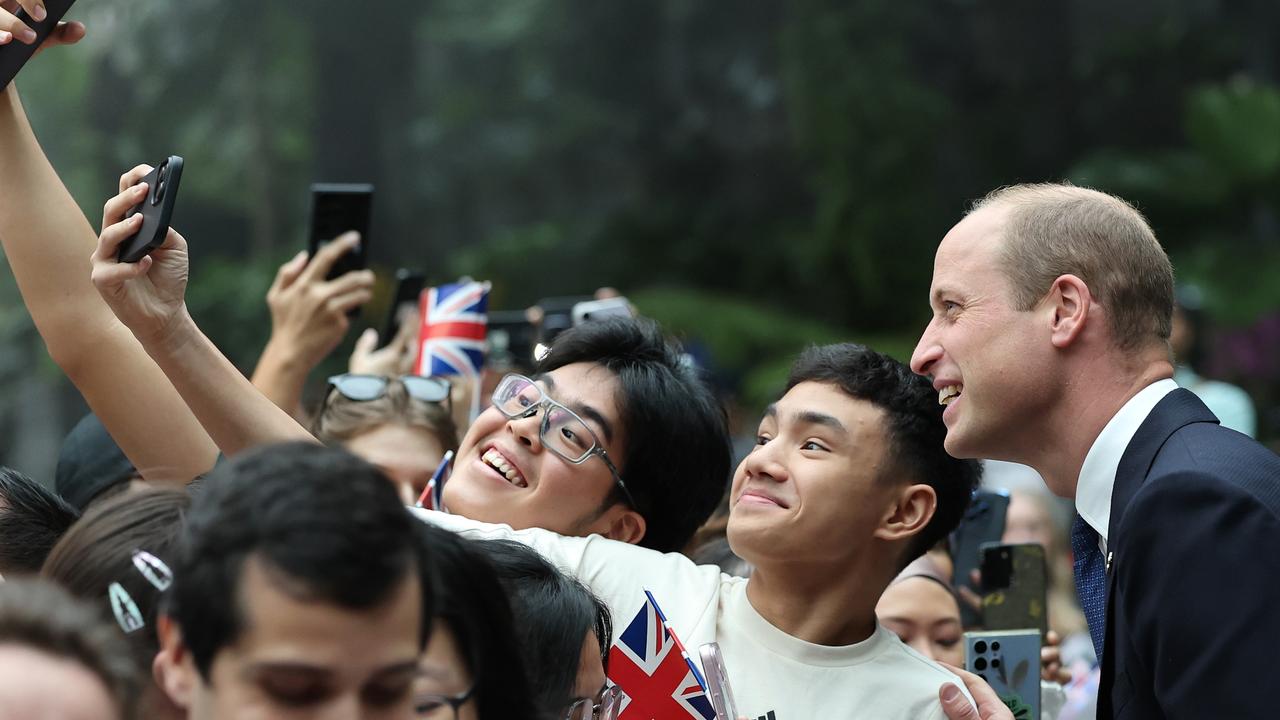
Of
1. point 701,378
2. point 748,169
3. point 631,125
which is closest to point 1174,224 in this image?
point 748,169

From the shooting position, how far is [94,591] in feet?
6.02

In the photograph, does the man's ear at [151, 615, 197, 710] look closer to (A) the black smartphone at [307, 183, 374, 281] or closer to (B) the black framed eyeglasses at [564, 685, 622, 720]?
(B) the black framed eyeglasses at [564, 685, 622, 720]

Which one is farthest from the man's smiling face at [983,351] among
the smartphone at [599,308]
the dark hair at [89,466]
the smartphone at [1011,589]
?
the dark hair at [89,466]

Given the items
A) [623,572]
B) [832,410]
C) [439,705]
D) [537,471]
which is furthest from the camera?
[537,471]

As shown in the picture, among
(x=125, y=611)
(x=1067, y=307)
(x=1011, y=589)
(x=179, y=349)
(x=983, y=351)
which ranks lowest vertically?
(x=1011, y=589)

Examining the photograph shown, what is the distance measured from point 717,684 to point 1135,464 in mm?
810

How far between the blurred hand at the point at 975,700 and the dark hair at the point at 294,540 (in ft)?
4.14

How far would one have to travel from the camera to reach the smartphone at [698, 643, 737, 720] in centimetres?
218

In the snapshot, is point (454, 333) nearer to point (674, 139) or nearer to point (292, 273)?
point (292, 273)

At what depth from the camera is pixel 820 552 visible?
107 inches

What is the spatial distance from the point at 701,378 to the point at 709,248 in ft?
34.1

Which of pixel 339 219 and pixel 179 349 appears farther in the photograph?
pixel 339 219

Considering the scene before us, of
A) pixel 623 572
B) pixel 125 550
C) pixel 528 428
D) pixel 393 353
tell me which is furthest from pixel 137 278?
pixel 393 353

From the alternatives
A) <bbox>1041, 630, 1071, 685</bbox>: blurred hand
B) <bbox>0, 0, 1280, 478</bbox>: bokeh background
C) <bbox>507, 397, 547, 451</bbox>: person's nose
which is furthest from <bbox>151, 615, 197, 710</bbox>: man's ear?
<bbox>0, 0, 1280, 478</bbox>: bokeh background
